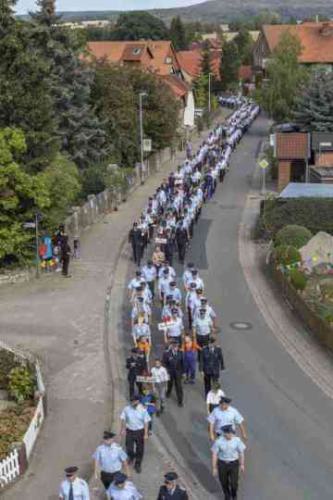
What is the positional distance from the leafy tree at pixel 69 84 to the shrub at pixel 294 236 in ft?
43.4

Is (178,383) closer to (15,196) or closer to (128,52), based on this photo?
(15,196)

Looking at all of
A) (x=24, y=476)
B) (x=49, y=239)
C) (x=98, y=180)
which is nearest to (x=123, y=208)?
(x=98, y=180)

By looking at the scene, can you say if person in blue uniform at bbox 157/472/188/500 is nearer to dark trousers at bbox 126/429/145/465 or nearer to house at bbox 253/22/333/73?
dark trousers at bbox 126/429/145/465

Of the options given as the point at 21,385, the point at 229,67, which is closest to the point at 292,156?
the point at 21,385

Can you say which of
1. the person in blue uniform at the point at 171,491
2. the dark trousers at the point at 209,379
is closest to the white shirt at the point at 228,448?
the person in blue uniform at the point at 171,491

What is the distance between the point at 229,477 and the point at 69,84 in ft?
91.7

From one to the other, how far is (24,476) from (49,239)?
1321 cm

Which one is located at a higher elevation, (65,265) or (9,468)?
(9,468)

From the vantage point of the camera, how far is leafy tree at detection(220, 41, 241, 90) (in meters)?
95.9

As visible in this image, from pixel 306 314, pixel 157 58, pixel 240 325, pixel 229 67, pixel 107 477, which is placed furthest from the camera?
pixel 229 67

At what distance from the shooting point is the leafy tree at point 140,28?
10725 cm

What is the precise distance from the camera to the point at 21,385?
15852 millimetres

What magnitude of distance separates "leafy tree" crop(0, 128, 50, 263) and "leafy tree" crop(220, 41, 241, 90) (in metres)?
74.1

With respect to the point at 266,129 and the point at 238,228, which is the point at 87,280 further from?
the point at 266,129
